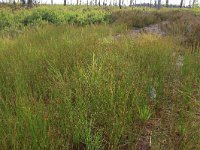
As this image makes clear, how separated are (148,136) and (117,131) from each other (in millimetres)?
468

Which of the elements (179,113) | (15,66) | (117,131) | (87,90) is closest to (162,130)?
(179,113)

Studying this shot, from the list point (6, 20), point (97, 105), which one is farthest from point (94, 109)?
point (6, 20)

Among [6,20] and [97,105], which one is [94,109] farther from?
[6,20]

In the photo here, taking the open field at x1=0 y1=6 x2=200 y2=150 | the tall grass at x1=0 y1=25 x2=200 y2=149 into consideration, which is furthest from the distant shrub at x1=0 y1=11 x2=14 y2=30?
the tall grass at x1=0 y1=25 x2=200 y2=149

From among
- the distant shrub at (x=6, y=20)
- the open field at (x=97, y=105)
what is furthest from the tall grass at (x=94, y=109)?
the distant shrub at (x=6, y=20)

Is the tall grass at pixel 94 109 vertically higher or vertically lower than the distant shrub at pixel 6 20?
lower

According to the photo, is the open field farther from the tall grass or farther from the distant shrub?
the distant shrub

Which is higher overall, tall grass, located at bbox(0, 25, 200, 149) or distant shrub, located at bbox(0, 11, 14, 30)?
distant shrub, located at bbox(0, 11, 14, 30)

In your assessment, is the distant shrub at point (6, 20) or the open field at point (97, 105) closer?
the open field at point (97, 105)

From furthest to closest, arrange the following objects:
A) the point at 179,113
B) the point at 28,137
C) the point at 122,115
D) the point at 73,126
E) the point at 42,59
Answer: the point at 42,59 → the point at 179,113 → the point at 122,115 → the point at 73,126 → the point at 28,137

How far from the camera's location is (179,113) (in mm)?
2824

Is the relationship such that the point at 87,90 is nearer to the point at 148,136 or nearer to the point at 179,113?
the point at 148,136

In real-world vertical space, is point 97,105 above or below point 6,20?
below

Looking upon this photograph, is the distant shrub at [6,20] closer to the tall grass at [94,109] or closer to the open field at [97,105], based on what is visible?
the open field at [97,105]
